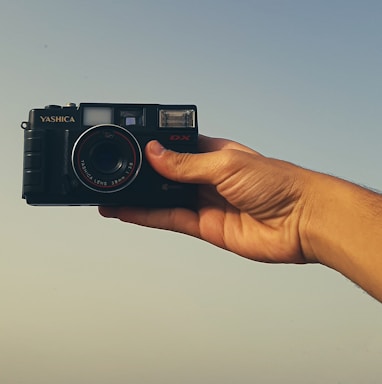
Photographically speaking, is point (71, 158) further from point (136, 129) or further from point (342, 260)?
point (342, 260)

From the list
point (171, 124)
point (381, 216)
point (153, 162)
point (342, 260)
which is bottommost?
point (342, 260)

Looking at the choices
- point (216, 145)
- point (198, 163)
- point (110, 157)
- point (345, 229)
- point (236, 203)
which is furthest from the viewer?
point (216, 145)

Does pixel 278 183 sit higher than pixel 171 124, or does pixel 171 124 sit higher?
pixel 171 124

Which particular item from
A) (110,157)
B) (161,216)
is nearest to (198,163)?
(161,216)

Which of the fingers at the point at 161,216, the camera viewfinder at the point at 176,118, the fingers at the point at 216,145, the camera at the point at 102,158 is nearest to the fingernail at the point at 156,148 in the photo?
the camera at the point at 102,158

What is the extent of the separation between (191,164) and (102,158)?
1.00 meters

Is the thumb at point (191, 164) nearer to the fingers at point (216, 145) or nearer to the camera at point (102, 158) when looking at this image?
the camera at point (102, 158)

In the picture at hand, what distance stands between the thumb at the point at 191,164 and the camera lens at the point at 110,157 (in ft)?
0.63

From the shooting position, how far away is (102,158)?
6.33 m

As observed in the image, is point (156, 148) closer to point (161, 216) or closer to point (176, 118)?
point (176, 118)

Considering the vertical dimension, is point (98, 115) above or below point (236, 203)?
above

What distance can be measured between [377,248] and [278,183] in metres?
1.18

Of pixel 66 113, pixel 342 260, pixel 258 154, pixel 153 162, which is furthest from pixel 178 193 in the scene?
pixel 342 260

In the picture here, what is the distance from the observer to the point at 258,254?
6.08 meters
